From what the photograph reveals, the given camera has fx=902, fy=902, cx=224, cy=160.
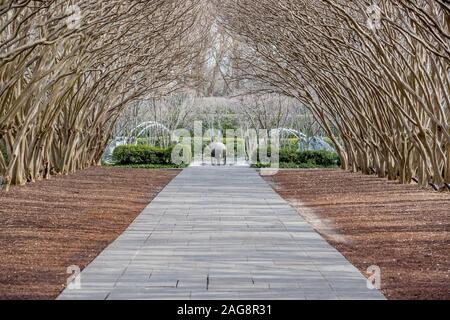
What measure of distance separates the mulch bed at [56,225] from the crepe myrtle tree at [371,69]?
6.45m

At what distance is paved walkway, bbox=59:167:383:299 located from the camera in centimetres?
941

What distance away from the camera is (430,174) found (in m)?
24.9

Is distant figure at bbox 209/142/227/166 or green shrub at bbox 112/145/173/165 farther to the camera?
distant figure at bbox 209/142/227/166

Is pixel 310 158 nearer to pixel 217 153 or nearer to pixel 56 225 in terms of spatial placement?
pixel 217 153

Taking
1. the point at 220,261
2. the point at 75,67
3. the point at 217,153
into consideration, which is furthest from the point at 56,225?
the point at 217,153

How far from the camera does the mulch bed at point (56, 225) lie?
1052cm

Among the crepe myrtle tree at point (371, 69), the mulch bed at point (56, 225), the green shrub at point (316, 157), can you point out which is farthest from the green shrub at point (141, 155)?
the mulch bed at point (56, 225)

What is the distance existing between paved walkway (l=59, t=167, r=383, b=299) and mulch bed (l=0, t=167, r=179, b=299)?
0.37 m

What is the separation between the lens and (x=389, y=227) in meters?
15.9

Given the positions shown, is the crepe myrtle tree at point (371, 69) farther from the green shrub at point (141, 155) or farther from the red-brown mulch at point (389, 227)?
the green shrub at point (141, 155)

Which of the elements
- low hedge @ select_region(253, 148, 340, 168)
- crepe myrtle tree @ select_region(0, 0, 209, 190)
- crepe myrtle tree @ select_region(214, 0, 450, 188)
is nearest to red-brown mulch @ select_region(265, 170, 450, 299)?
crepe myrtle tree @ select_region(214, 0, 450, 188)

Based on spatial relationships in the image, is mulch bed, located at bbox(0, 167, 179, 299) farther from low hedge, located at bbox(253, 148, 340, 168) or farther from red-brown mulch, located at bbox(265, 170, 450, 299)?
low hedge, located at bbox(253, 148, 340, 168)
